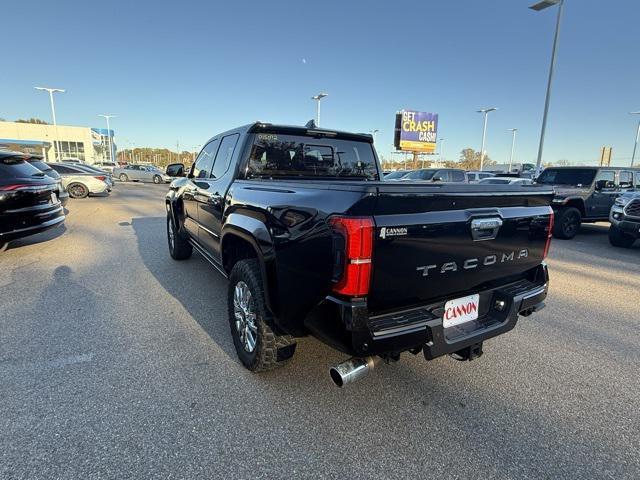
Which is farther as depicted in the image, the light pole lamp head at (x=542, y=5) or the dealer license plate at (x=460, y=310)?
the light pole lamp head at (x=542, y=5)

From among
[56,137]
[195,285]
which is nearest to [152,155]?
[56,137]

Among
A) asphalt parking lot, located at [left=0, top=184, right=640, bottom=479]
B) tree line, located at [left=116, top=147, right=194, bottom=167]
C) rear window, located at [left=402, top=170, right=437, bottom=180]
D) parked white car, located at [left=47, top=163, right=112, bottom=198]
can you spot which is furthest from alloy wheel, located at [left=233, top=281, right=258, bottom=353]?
tree line, located at [left=116, top=147, right=194, bottom=167]

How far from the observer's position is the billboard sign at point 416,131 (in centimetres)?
4281

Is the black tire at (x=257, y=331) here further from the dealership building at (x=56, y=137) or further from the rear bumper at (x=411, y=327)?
the dealership building at (x=56, y=137)

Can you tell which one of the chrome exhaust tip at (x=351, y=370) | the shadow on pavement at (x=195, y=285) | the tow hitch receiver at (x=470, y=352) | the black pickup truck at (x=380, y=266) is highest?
the black pickup truck at (x=380, y=266)

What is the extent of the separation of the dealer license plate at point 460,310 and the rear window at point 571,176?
9221mm

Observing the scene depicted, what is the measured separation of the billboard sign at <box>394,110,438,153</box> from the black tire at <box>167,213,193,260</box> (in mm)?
39813

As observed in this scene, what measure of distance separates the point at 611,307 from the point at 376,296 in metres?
4.13

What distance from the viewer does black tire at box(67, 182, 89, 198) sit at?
56.0ft

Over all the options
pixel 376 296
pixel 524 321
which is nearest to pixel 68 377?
pixel 376 296

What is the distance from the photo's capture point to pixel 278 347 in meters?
2.58

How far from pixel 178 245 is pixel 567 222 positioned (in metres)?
9.21

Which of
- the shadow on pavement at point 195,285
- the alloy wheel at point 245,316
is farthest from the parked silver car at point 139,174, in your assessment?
the alloy wheel at point 245,316

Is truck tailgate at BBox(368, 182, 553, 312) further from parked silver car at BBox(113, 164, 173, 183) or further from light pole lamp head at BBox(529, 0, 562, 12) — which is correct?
parked silver car at BBox(113, 164, 173, 183)
